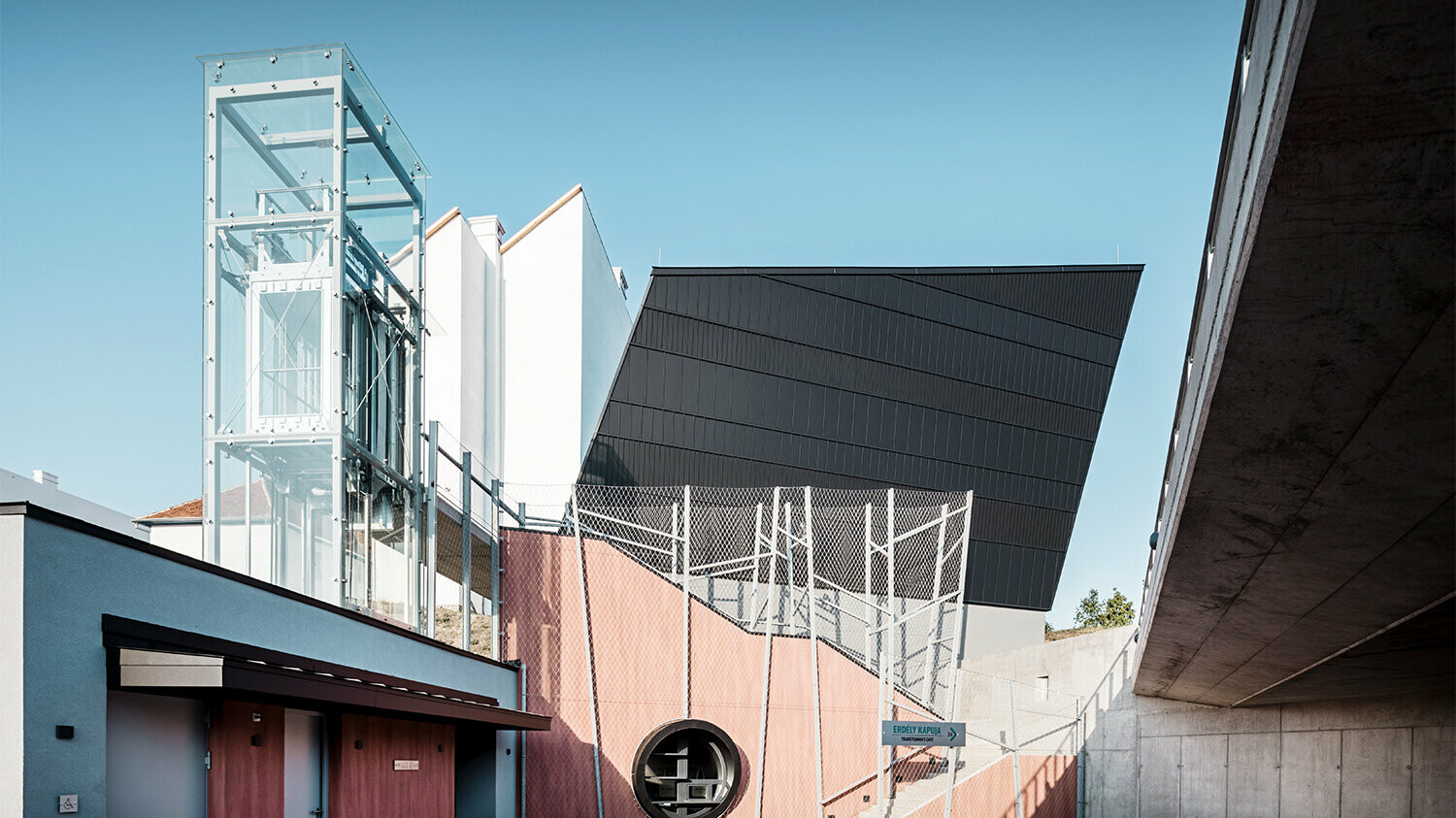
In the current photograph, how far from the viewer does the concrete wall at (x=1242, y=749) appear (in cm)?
1367

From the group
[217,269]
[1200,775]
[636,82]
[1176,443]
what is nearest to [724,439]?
[636,82]

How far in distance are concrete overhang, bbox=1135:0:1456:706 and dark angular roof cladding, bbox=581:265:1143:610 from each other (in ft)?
51.0

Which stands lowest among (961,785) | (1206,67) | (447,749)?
(961,785)

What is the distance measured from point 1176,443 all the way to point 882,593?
48.0 feet

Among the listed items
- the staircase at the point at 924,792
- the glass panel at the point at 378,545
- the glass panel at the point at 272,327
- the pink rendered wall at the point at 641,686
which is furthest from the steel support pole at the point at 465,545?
the staircase at the point at 924,792

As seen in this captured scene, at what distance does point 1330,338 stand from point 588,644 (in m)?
14.0

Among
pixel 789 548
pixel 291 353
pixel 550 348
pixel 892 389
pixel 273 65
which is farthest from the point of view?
pixel 550 348

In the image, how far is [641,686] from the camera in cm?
1722

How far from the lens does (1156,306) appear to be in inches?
1077

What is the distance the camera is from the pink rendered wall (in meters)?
16.8

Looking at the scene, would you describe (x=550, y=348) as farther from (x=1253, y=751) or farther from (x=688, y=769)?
(x=1253, y=751)

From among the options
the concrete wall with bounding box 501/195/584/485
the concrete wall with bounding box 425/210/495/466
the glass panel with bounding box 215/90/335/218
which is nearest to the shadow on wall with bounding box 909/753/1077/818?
the glass panel with bounding box 215/90/335/218

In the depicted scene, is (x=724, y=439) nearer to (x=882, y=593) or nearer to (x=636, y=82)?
(x=882, y=593)

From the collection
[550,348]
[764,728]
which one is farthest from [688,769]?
[550,348]
